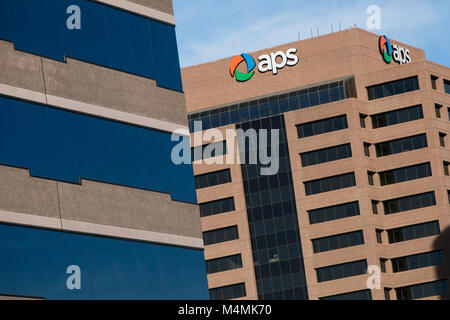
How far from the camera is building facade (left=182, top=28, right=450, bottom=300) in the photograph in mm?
123625

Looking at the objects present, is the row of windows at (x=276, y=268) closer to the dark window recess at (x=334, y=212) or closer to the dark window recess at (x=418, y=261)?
the dark window recess at (x=334, y=212)

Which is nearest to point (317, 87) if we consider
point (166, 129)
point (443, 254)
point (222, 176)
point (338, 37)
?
point (338, 37)

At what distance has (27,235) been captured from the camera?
2898 cm

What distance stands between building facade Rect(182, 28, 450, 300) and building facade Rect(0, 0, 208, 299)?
9061 centimetres

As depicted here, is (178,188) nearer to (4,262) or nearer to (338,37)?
(4,262)

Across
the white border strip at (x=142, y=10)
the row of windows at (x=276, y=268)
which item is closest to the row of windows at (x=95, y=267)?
the white border strip at (x=142, y=10)

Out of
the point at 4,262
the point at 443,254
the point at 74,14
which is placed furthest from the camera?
the point at 443,254

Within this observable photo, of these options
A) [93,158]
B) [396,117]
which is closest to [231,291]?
[396,117]

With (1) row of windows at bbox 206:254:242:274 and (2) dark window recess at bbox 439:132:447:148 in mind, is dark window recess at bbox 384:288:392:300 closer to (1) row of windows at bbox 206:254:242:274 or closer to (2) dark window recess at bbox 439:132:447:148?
(1) row of windows at bbox 206:254:242:274

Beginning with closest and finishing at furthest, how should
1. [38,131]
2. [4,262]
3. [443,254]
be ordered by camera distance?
[4,262] < [38,131] < [443,254]

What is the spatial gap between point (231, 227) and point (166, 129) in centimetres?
9615

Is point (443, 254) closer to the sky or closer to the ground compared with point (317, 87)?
closer to the ground

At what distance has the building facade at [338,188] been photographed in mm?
123625

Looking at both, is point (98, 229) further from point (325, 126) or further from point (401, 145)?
point (401, 145)
